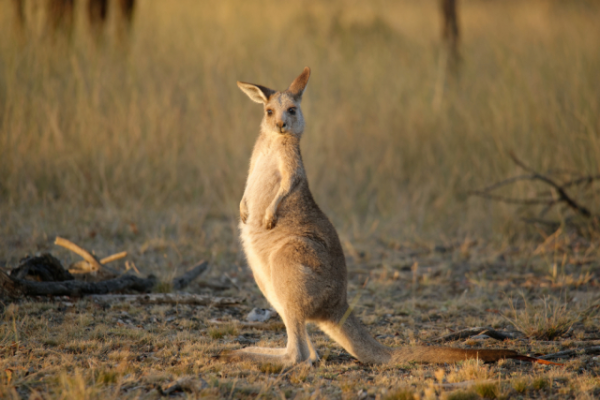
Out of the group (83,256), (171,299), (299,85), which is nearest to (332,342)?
(171,299)

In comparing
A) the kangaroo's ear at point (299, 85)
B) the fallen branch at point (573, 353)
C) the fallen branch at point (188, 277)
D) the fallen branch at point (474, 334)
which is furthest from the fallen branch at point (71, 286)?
the fallen branch at point (573, 353)

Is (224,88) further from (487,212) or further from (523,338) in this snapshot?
(523,338)

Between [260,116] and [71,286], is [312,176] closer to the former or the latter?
[260,116]

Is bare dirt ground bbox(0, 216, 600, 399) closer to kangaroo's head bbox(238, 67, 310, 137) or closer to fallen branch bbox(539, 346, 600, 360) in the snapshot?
fallen branch bbox(539, 346, 600, 360)

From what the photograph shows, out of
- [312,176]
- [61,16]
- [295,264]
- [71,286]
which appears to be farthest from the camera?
[61,16]

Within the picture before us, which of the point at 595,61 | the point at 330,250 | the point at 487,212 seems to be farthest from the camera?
the point at 595,61

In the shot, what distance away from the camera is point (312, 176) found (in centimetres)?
732

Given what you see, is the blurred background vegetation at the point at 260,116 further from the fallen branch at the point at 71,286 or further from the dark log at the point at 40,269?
the fallen branch at the point at 71,286

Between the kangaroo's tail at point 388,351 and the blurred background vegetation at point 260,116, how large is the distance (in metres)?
3.35

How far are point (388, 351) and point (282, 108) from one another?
1574 millimetres

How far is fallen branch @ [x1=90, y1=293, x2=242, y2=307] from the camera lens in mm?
3824

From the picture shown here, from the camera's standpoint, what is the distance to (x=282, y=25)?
9727 millimetres

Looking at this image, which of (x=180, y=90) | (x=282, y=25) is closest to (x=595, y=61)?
(x=282, y=25)

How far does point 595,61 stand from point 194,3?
6.37m
